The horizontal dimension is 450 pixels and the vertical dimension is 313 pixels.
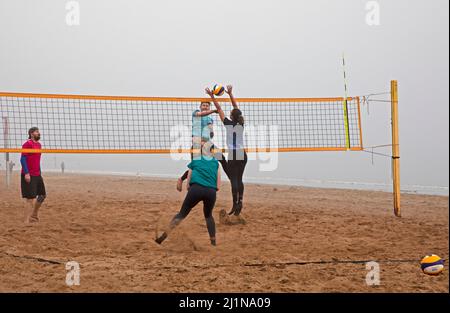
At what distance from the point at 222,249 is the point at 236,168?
1.92 metres

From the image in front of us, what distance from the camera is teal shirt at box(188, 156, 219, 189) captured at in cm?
505

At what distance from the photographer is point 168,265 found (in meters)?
4.32

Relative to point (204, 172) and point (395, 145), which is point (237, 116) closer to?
point (204, 172)

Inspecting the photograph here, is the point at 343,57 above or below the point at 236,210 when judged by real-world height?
above

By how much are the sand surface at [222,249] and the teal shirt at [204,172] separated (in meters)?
0.94

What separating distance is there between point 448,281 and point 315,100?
4.82m

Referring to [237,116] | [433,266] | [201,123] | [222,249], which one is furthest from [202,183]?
[433,266]

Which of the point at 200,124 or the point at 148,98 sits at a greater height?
the point at 148,98

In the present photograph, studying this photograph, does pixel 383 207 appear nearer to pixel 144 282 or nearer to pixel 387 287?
pixel 387 287

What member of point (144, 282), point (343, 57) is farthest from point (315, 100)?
point (144, 282)

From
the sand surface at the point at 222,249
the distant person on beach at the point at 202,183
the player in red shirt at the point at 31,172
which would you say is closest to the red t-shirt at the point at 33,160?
the player in red shirt at the point at 31,172

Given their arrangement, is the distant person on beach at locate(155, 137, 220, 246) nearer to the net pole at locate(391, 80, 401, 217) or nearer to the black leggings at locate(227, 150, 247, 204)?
the black leggings at locate(227, 150, 247, 204)

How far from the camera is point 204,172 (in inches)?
199

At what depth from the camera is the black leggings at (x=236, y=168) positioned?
684 centimetres
